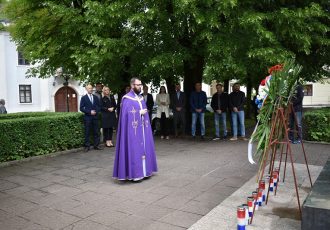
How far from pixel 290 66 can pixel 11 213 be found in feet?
15.5

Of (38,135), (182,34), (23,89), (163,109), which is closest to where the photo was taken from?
(38,135)

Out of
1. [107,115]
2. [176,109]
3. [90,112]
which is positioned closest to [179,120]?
[176,109]

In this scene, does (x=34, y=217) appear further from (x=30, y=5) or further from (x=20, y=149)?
(x=30, y=5)

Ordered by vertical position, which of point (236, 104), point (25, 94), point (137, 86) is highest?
point (25, 94)

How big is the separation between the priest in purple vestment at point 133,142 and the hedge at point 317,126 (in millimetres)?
6432

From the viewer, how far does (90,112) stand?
10.9m

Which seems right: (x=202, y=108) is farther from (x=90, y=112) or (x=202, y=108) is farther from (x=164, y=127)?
(x=90, y=112)

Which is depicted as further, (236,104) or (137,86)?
(236,104)

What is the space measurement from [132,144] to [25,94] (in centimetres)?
2942

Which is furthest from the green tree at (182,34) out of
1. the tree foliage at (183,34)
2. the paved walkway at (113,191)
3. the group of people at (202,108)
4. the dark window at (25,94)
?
the dark window at (25,94)

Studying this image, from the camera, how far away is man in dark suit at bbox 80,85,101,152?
430 inches

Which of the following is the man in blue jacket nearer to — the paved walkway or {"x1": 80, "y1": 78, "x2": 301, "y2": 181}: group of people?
{"x1": 80, "y1": 78, "x2": 301, "y2": 181}: group of people

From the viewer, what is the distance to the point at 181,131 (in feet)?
46.6

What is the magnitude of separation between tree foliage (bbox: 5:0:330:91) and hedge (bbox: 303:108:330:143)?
205cm
